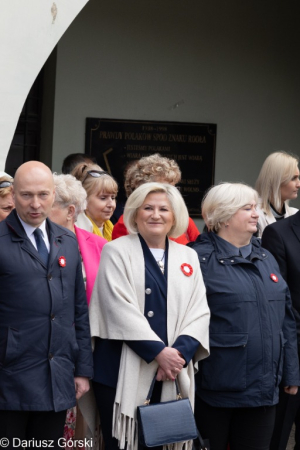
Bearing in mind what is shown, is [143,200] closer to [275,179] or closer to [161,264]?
[161,264]

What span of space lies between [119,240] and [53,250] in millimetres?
477

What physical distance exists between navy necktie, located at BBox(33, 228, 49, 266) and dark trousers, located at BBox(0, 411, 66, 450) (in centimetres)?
70

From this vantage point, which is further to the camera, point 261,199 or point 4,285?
point 261,199

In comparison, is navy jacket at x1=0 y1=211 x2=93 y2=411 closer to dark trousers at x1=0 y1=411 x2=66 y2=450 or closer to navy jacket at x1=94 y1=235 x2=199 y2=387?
dark trousers at x1=0 y1=411 x2=66 y2=450

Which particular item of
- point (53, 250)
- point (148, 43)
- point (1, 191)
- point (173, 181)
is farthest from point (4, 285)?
point (148, 43)

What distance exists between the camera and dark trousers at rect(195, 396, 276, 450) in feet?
14.6

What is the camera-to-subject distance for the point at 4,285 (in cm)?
383

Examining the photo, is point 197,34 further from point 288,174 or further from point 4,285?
point 4,285

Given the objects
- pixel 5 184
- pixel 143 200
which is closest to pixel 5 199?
pixel 5 184

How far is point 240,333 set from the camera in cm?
442

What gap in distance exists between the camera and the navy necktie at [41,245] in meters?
3.98

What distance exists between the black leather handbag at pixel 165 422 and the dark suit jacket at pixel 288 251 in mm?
1167

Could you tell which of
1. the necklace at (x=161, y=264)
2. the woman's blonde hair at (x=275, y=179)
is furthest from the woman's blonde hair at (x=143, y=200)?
the woman's blonde hair at (x=275, y=179)

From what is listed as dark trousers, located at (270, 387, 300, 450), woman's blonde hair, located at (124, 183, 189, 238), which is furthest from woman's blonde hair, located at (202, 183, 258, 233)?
dark trousers, located at (270, 387, 300, 450)
